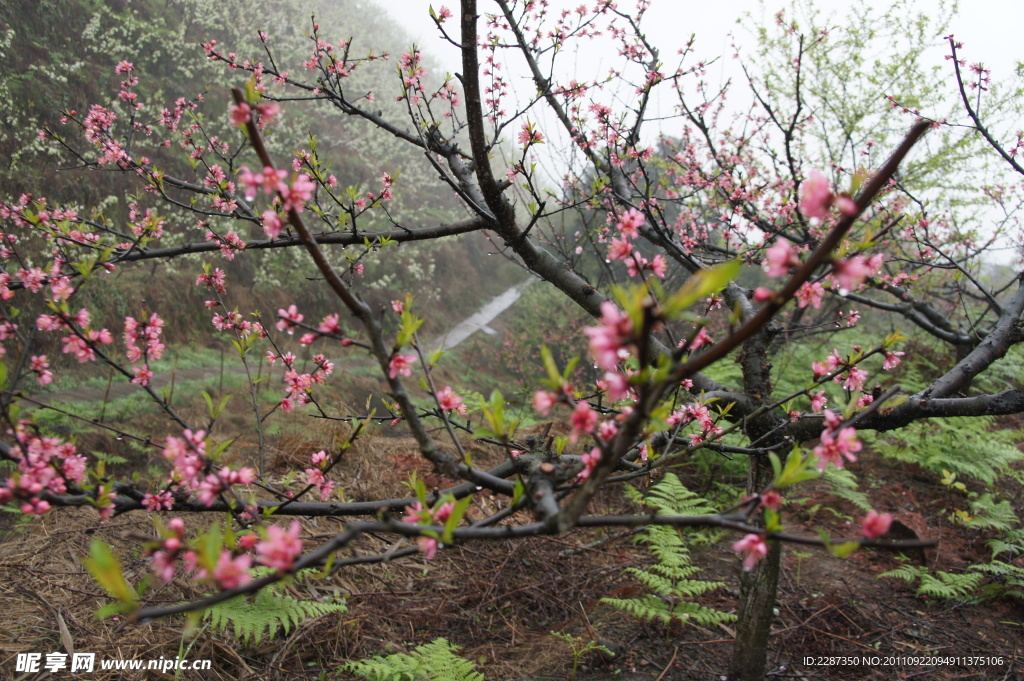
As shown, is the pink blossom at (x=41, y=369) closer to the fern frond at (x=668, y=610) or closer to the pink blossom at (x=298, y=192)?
the pink blossom at (x=298, y=192)

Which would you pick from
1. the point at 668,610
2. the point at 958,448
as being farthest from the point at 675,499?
the point at 958,448

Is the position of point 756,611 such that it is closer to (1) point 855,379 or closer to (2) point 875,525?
(1) point 855,379

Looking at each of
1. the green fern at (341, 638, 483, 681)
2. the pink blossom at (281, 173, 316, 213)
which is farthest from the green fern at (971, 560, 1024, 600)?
the pink blossom at (281, 173, 316, 213)

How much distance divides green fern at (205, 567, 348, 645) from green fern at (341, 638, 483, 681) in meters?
0.36

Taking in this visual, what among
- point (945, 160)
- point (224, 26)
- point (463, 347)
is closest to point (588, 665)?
point (945, 160)

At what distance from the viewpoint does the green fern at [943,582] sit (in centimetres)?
341

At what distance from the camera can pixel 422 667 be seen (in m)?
2.36

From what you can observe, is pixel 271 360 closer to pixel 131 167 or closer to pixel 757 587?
pixel 131 167

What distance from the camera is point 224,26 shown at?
14.0 m

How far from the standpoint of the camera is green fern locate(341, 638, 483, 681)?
2322 mm

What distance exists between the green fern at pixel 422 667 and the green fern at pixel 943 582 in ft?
10.1

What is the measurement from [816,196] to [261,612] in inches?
117

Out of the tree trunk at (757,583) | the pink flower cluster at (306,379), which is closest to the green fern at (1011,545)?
the tree trunk at (757,583)

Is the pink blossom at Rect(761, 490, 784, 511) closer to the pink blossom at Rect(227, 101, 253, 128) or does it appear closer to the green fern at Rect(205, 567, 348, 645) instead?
the pink blossom at Rect(227, 101, 253, 128)
